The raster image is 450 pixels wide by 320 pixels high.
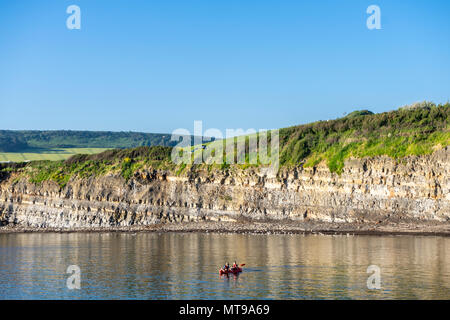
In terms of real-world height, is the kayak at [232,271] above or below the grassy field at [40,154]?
below

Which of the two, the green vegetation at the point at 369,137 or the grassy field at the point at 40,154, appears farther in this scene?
the grassy field at the point at 40,154

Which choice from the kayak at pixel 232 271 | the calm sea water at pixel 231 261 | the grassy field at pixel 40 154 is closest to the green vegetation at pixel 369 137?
the calm sea water at pixel 231 261

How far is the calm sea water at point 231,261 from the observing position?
34.7 meters

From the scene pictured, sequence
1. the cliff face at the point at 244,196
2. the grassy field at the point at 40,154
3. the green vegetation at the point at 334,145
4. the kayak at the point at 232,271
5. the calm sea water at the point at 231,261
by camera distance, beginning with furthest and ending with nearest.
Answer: the grassy field at the point at 40,154 < the green vegetation at the point at 334,145 < the cliff face at the point at 244,196 < the kayak at the point at 232,271 < the calm sea water at the point at 231,261

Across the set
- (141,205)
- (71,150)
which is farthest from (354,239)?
(71,150)

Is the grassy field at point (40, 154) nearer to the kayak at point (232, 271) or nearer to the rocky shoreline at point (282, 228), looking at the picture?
the rocky shoreline at point (282, 228)

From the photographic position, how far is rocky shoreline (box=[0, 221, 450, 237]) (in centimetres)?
6223

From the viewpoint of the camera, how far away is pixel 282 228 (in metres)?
71.9

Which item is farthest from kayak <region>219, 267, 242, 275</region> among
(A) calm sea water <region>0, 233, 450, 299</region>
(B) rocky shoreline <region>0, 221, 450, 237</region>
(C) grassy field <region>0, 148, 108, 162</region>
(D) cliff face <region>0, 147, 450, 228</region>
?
(C) grassy field <region>0, 148, 108, 162</region>

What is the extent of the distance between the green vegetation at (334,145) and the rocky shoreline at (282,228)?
9.13m

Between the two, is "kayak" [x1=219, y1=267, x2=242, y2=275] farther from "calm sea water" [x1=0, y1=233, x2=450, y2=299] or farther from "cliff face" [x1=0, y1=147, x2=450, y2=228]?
"cliff face" [x1=0, y1=147, x2=450, y2=228]

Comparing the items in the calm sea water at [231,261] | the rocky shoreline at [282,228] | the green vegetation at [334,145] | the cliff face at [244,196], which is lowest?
the calm sea water at [231,261]

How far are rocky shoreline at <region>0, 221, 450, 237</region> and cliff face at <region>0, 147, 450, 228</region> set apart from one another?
4.99ft

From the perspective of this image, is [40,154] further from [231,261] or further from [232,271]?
[232,271]
